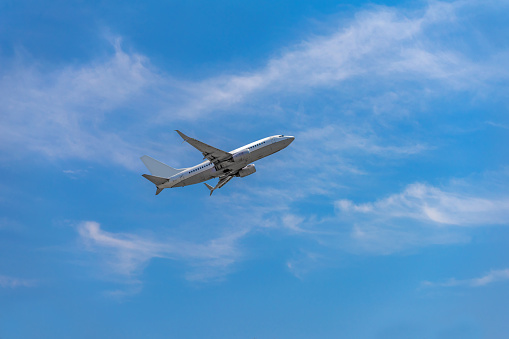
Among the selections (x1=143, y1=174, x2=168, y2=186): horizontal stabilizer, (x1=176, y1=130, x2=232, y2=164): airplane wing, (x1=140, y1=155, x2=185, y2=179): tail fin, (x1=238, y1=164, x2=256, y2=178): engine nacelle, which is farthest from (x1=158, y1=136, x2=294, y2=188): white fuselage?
(x1=238, y1=164, x2=256, y2=178): engine nacelle

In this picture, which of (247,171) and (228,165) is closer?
(228,165)

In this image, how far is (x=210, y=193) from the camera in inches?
6004

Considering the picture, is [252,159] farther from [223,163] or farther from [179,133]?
[179,133]

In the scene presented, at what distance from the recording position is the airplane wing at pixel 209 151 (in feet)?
451

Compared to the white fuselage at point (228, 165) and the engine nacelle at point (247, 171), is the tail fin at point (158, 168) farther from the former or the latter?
the engine nacelle at point (247, 171)

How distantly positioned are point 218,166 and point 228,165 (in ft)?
8.59

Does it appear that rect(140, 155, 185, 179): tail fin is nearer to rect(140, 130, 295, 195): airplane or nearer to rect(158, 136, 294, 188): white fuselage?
rect(140, 130, 295, 195): airplane

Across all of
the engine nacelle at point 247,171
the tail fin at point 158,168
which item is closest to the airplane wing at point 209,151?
the engine nacelle at point 247,171

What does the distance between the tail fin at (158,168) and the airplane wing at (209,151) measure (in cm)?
1233

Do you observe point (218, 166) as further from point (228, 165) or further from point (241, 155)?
point (241, 155)

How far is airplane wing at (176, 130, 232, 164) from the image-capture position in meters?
137

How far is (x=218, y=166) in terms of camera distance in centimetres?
14500

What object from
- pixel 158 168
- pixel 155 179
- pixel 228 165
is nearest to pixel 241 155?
pixel 228 165

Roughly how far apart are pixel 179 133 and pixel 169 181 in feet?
64.6
